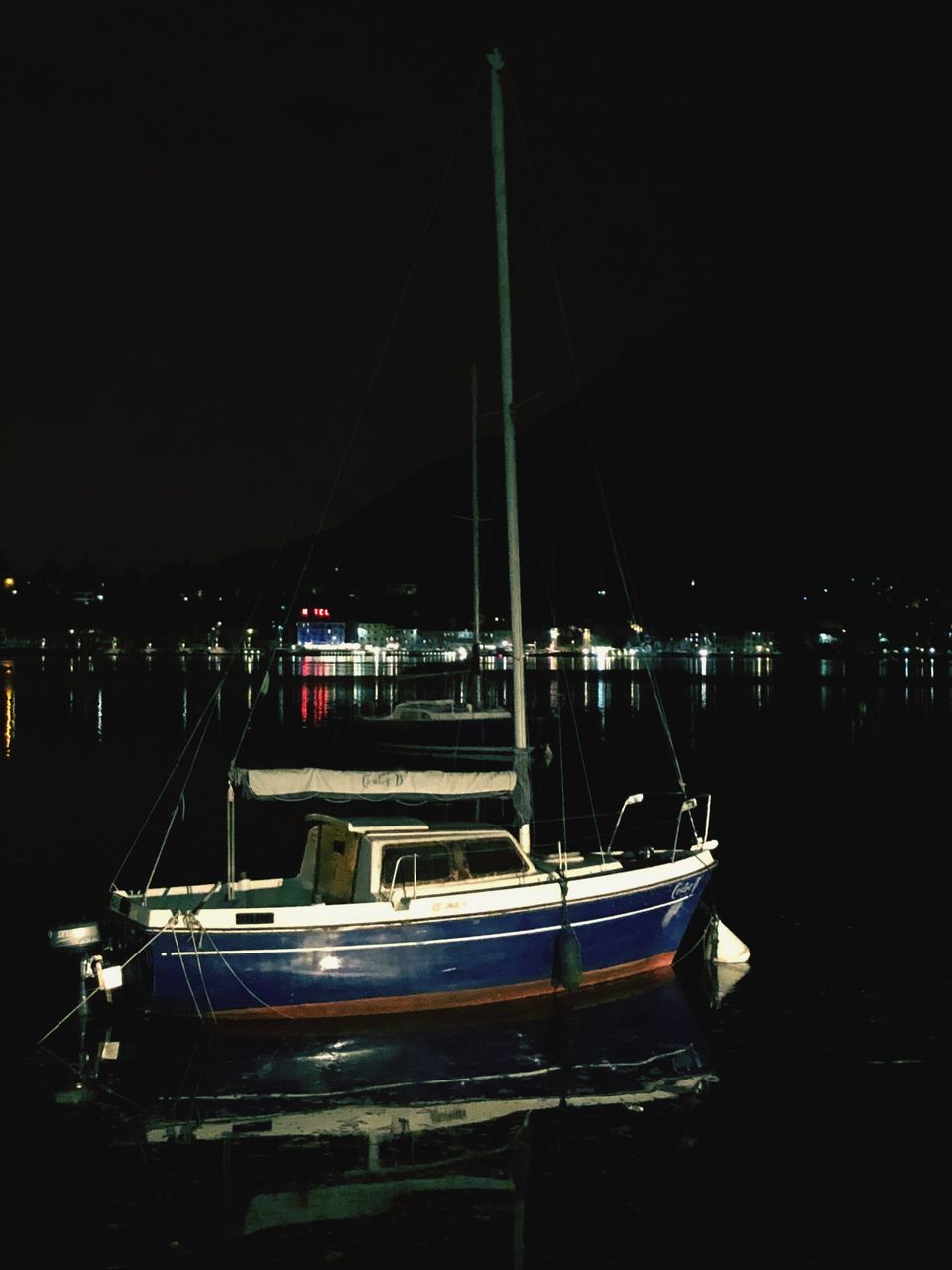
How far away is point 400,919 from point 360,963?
0.78 metres

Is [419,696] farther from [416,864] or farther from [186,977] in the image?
[186,977]

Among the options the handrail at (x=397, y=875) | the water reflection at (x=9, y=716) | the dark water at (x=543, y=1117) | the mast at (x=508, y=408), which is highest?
the mast at (x=508, y=408)

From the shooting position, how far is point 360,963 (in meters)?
15.7

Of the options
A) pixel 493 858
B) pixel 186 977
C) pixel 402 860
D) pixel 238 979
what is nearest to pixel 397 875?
pixel 402 860

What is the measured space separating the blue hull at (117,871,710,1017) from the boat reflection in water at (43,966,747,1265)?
1.25 ft

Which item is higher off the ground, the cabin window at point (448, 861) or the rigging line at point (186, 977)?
the cabin window at point (448, 861)

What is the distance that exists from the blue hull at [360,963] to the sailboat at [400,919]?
0.02 m

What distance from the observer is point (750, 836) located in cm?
3362

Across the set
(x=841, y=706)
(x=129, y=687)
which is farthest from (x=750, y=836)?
(x=129, y=687)

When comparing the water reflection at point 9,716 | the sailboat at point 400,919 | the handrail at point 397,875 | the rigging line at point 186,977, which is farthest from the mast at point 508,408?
the water reflection at point 9,716

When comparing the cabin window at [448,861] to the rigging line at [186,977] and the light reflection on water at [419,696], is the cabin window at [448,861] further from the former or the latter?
the light reflection on water at [419,696]

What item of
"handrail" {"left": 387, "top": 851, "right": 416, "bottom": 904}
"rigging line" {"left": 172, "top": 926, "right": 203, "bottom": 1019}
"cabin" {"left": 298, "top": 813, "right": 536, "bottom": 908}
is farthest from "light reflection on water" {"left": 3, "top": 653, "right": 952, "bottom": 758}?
"rigging line" {"left": 172, "top": 926, "right": 203, "bottom": 1019}

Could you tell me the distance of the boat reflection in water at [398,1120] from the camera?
35.5 ft

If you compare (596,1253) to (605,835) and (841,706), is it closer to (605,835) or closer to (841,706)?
(605,835)
